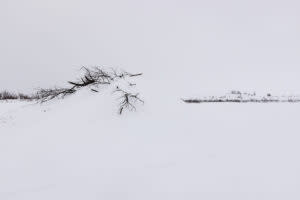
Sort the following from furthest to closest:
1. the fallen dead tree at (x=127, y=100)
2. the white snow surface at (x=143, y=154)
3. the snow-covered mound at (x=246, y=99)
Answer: the snow-covered mound at (x=246, y=99) < the fallen dead tree at (x=127, y=100) < the white snow surface at (x=143, y=154)

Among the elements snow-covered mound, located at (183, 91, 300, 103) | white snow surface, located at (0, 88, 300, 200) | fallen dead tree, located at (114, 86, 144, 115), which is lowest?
white snow surface, located at (0, 88, 300, 200)

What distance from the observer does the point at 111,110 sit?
26.3ft

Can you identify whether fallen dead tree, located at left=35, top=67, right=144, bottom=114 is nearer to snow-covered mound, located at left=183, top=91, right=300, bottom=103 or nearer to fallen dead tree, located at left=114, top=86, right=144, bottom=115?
fallen dead tree, located at left=114, top=86, right=144, bottom=115

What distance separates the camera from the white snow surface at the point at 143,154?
470cm

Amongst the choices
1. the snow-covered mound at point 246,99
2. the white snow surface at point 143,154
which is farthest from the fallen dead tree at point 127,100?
the snow-covered mound at point 246,99

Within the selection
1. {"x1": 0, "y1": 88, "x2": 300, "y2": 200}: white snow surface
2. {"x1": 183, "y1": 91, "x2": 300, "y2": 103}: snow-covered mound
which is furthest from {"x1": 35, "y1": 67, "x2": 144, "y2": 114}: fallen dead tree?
{"x1": 183, "y1": 91, "x2": 300, "y2": 103}: snow-covered mound

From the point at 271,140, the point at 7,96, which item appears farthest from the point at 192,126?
the point at 7,96

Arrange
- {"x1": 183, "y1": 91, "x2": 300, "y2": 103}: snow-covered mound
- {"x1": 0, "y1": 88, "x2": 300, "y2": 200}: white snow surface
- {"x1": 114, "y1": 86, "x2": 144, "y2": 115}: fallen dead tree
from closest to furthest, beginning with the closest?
{"x1": 0, "y1": 88, "x2": 300, "y2": 200}: white snow surface < {"x1": 114, "y1": 86, "x2": 144, "y2": 115}: fallen dead tree < {"x1": 183, "y1": 91, "x2": 300, "y2": 103}: snow-covered mound

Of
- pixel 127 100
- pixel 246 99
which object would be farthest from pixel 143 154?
pixel 246 99

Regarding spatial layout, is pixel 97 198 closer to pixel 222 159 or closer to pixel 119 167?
pixel 119 167

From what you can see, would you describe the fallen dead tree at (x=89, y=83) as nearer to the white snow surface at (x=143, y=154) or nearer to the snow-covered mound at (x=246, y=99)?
the white snow surface at (x=143, y=154)

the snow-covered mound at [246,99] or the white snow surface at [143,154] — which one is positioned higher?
the snow-covered mound at [246,99]

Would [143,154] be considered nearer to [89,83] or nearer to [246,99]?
[89,83]

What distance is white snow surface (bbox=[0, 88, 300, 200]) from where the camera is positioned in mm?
4695
